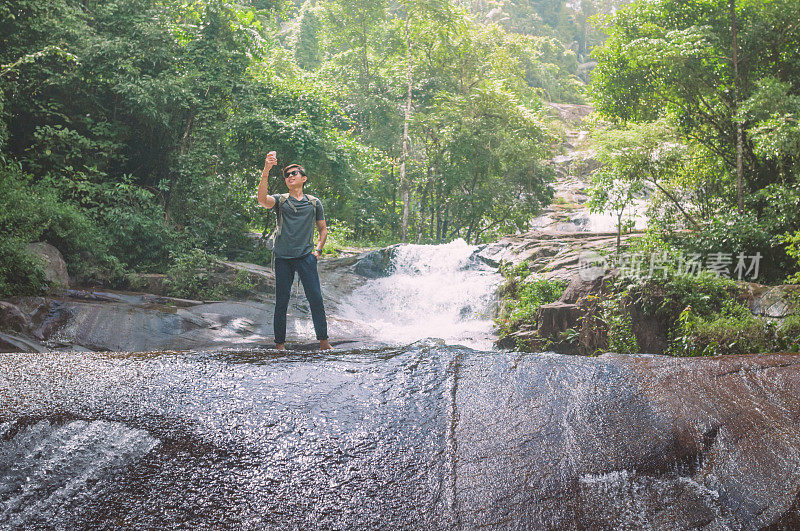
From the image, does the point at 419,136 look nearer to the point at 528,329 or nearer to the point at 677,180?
the point at 677,180

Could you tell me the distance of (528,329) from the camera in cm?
886

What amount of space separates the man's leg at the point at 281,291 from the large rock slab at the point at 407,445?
1.98 meters

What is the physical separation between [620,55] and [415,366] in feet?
39.9

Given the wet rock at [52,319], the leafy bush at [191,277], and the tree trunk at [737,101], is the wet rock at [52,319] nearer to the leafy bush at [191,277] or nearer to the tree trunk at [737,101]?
the leafy bush at [191,277]

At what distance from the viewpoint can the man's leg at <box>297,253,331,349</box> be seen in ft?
18.4

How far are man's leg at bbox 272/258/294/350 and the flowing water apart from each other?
184 centimetres

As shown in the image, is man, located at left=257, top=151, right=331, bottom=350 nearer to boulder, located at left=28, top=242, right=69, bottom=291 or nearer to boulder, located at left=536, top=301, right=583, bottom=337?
boulder, located at left=536, top=301, right=583, bottom=337

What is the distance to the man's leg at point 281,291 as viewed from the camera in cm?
562

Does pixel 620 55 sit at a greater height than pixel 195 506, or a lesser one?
greater

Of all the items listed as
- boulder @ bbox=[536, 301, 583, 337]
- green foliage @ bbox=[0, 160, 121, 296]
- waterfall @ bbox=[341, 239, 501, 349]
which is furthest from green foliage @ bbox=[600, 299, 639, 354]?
green foliage @ bbox=[0, 160, 121, 296]

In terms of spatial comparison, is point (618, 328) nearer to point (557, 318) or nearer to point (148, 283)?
point (557, 318)

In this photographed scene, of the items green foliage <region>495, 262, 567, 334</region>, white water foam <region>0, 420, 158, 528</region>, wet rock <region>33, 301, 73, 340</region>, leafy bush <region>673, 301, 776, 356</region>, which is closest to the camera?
white water foam <region>0, 420, 158, 528</region>

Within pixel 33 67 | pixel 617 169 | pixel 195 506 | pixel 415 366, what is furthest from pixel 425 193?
pixel 195 506

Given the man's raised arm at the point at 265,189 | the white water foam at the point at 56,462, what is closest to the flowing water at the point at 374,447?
the white water foam at the point at 56,462
